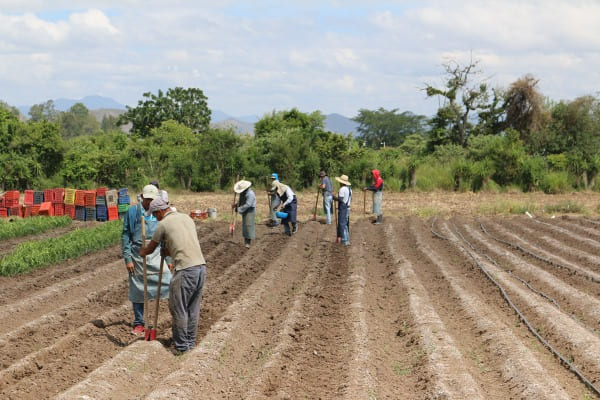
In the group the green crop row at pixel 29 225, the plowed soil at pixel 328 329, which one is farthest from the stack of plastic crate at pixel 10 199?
the plowed soil at pixel 328 329

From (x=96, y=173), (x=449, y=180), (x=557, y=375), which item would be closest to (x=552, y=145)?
(x=449, y=180)

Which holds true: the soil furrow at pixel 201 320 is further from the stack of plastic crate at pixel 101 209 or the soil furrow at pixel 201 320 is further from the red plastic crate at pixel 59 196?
the red plastic crate at pixel 59 196

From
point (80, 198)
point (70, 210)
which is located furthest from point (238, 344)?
point (70, 210)

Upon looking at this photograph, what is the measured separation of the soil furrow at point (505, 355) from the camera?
6504 millimetres

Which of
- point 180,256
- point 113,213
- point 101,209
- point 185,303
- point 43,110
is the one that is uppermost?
point 43,110

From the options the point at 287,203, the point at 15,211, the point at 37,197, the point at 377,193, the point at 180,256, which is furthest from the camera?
the point at 15,211

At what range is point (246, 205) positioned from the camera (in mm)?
14336

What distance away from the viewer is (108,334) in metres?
8.40

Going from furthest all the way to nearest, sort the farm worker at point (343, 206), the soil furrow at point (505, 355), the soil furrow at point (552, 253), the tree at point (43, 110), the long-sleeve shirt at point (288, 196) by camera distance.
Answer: the tree at point (43, 110), the long-sleeve shirt at point (288, 196), the farm worker at point (343, 206), the soil furrow at point (552, 253), the soil furrow at point (505, 355)

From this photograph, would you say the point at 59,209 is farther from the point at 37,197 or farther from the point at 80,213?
the point at 37,197

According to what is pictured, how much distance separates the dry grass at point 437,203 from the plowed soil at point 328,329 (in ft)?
26.4

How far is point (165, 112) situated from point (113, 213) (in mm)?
37178

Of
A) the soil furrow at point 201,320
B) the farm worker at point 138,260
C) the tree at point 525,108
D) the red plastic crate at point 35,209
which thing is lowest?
the soil furrow at point 201,320

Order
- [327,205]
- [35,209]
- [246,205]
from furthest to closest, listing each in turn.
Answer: [35,209], [327,205], [246,205]
